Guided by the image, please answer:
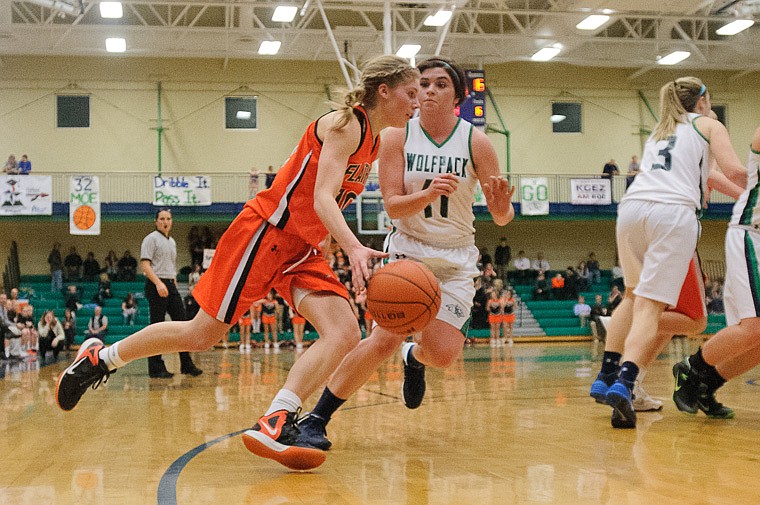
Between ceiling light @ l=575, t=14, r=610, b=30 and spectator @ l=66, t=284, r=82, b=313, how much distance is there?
580 inches

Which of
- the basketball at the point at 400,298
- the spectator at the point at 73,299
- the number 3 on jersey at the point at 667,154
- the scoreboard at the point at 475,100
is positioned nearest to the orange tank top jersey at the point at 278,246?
the basketball at the point at 400,298

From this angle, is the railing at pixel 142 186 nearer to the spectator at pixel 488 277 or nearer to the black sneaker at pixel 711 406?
the spectator at pixel 488 277

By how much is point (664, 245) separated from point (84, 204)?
61.1ft

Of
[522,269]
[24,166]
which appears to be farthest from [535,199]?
[24,166]

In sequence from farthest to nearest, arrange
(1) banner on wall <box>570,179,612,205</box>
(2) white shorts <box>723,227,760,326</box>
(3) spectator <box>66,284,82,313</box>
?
1. (1) banner on wall <box>570,179,612,205</box>
2. (3) spectator <box>66,284,82,313</box>
3. (2) white shorts <box>723,227,760,326</box>

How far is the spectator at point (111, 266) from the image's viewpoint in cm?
→ 2358

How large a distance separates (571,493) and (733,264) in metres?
2.26

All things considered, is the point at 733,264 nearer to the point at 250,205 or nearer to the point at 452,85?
the point at 452,85

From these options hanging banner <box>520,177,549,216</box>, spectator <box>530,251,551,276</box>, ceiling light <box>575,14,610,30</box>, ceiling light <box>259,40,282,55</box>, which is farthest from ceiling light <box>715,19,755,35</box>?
ceiling light <box>259,40,282,55</box>

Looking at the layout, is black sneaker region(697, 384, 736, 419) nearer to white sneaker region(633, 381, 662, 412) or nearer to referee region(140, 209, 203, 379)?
white sneaker region(633, 381, 662, 412)

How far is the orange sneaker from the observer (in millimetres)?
3375

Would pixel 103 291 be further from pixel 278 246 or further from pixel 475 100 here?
pixel 278 246

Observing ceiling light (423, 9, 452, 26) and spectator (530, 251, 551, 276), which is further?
spectator (530, 251, 551, 276)

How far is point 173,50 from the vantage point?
22797mm
